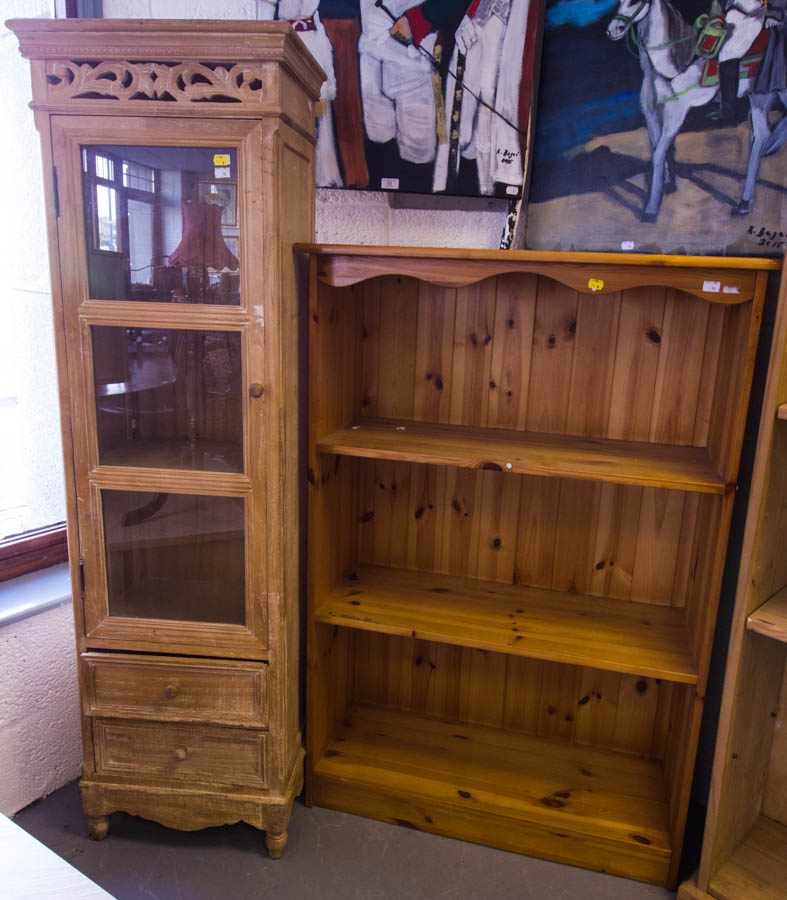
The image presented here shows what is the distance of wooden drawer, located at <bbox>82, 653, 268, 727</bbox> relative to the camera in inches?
68.6

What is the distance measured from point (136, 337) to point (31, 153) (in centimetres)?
88

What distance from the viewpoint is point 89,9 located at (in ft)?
6.82

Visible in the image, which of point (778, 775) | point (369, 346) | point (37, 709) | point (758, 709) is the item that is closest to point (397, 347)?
point (369, 346)

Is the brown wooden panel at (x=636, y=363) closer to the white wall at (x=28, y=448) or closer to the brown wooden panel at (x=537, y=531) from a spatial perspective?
the brown wooden panel at (x=537, y=531)

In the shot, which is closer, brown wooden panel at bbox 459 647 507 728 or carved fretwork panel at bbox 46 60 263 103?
carved fretwork panel at bbox 46 60 263 103

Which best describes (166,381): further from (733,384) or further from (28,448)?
(733,384)

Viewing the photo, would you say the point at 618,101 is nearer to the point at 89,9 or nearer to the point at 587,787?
the point at 89,9

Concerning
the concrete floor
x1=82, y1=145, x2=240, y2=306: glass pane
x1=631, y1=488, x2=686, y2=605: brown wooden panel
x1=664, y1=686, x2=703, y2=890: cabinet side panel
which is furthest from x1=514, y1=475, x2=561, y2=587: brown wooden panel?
x1=82, y1=145, x2=240, y2=306: glass pane

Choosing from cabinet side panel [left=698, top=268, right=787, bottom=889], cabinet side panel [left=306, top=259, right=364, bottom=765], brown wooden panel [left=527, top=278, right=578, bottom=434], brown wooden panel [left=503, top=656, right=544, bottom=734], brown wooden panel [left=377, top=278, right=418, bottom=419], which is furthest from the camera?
brown wooden panel [left=503, top=656, right=544, bottom=734]

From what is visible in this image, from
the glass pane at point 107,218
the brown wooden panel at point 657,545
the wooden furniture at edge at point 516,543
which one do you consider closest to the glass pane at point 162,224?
the glass pane at point 107,218

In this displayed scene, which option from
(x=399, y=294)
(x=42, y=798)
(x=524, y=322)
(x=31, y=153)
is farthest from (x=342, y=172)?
(x=42, y=798)

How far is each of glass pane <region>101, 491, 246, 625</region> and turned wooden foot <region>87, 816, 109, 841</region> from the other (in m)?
0.59
